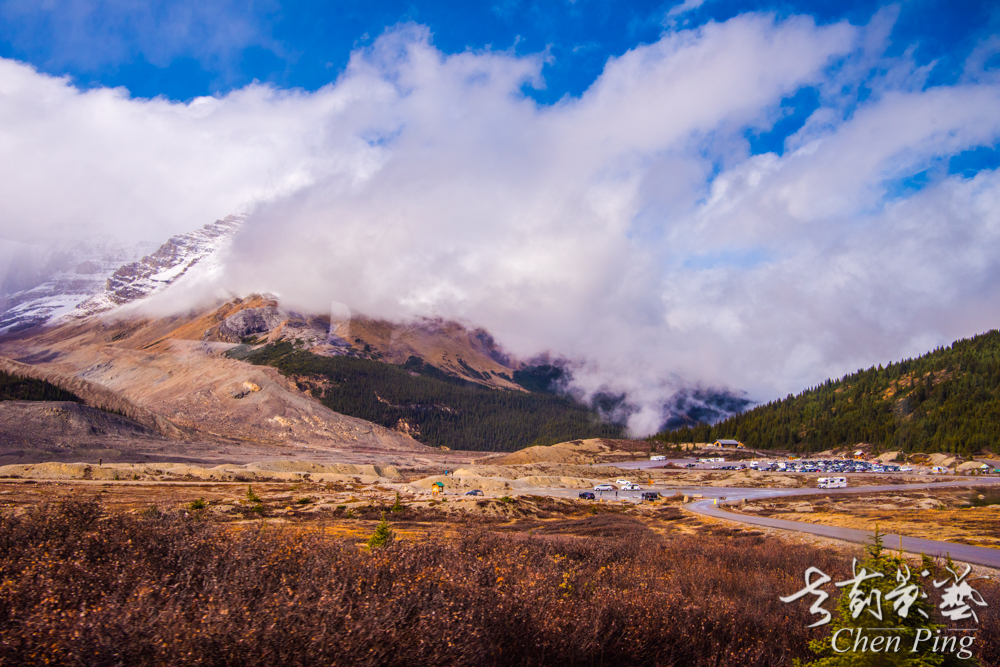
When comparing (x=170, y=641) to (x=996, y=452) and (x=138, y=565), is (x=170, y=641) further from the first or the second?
(x=996, y=452)

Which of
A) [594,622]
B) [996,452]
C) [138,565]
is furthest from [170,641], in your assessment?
[996,452]

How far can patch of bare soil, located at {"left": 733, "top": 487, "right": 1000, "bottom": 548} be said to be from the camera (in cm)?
2717

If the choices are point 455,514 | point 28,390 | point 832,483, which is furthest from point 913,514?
point 28,390

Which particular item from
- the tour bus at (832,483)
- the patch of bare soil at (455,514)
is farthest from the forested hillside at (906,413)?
the patch of bare soil at (455,514)

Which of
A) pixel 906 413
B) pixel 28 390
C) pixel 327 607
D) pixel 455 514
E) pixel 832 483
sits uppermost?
pixel 28 390

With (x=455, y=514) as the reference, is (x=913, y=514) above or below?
above

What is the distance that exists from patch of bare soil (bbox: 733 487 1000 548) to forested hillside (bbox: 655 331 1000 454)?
10081cm

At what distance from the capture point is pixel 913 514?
37000 millimetres

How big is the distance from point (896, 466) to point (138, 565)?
459ft

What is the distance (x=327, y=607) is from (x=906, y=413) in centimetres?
19483

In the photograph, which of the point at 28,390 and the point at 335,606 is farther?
the point at 28,390

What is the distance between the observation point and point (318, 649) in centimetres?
551

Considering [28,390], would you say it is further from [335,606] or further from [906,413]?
[906,413]

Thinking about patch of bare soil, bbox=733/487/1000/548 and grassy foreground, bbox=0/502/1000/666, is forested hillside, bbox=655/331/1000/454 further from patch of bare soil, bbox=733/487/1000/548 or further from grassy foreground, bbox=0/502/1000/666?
grassy foreground, bbox=0/502/1000/666
